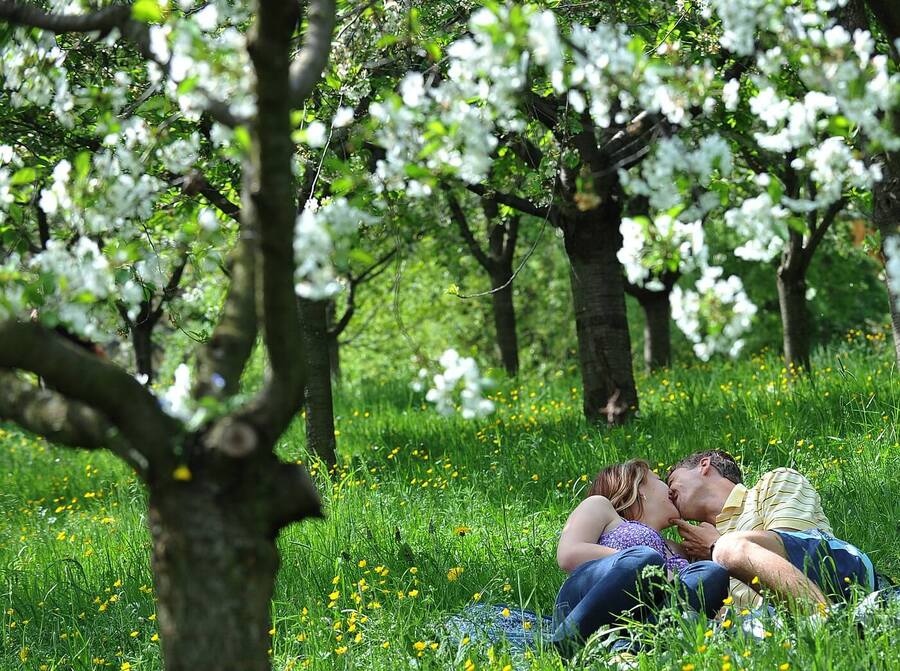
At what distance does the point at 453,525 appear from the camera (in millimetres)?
5309

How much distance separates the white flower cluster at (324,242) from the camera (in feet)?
7.20

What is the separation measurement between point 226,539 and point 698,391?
20.1 feet

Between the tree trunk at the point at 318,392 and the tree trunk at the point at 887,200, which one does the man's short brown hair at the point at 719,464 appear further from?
the tree trunk at the point at 318,392

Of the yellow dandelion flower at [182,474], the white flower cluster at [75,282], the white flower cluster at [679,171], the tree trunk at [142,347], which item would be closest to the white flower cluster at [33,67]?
the white flower cluster at [75,282]

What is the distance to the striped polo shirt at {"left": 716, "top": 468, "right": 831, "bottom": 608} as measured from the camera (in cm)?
399

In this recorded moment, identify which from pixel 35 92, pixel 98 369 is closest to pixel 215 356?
pixel 98 369

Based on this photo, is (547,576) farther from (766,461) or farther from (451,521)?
(766,461)

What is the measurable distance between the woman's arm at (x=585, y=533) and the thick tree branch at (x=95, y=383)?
218 cm

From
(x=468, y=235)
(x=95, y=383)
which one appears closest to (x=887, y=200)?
(x=95, y=383)

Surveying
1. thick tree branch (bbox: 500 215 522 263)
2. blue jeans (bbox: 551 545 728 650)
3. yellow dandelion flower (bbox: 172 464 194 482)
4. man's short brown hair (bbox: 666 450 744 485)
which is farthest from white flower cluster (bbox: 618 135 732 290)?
thick tree branch (bbox: 500 215 522 263)

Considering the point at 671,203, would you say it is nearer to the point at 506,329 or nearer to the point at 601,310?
the point at 601,310

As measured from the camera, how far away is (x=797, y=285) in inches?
361

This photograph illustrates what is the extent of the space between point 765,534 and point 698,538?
53 centimetres

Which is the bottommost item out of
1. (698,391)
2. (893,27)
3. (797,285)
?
(698,391)
